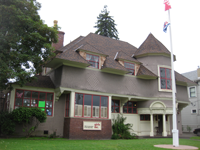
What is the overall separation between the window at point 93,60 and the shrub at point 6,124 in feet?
28.0

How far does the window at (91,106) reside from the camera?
18.7 m

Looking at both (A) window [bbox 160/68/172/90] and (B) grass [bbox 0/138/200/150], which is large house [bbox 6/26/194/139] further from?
(B) grass [bbox 0/138/200/150]

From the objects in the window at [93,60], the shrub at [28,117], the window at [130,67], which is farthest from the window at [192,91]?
the shrub at [28,117]

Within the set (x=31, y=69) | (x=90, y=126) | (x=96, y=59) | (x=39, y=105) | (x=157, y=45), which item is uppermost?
(x=157, y=45)

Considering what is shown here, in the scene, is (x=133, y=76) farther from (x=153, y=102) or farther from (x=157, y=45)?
(x=157, y=45)

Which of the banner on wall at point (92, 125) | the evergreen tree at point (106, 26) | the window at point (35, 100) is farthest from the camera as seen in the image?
the evergreen tree at point (106, 26)

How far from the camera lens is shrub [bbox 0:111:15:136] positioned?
608 inches

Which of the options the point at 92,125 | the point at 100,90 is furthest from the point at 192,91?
the point at 92,125

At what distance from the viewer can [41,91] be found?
61.5 ft

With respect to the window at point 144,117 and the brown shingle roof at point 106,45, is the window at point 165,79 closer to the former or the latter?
the window at point 144,117

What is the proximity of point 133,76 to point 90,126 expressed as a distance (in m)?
7.59

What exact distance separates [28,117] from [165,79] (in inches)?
586

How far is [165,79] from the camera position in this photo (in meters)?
23.1

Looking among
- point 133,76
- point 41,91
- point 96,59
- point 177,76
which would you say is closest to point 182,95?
point 177,76
